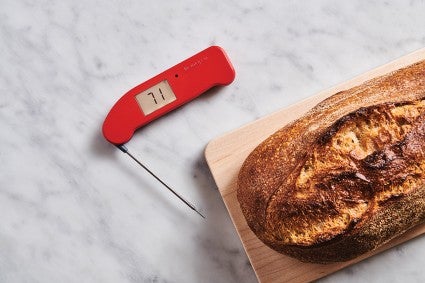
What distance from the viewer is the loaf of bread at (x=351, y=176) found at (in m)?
1.20

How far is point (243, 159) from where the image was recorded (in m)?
1.47

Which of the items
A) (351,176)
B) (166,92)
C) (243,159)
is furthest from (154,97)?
(351,176)

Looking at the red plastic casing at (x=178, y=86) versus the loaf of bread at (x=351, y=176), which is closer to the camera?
the loaf of bread at (x=351, y=176)

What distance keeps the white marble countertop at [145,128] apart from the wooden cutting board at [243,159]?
0.08 meters

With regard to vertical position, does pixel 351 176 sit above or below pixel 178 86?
below

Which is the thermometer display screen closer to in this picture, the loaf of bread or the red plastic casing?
the red plastic casing

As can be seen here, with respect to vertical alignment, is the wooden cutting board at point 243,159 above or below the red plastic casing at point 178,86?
below

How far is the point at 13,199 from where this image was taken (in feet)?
5.28

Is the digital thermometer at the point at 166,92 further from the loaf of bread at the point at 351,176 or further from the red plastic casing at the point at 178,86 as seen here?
the loaf of bread at the point at 351,176

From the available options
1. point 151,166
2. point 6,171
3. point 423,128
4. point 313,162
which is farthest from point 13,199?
point 423,128

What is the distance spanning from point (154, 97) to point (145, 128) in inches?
3.8

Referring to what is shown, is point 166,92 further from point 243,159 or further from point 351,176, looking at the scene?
point 351,176

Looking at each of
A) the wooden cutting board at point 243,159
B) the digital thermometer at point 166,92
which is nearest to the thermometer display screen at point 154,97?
the digital thermometer at point 166,92

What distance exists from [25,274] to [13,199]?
213 mm
